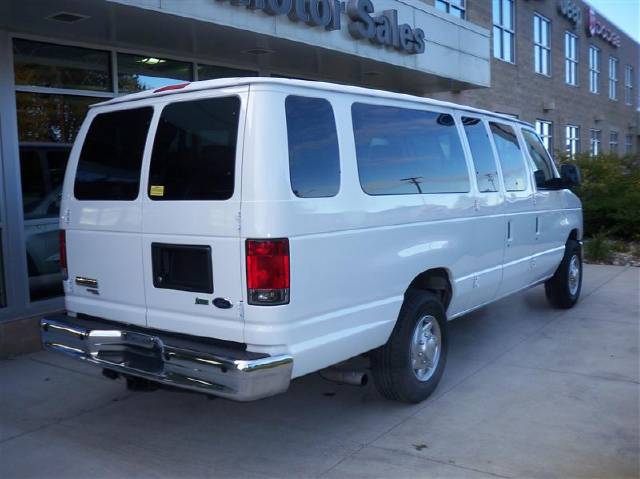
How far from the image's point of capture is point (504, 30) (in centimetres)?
1764

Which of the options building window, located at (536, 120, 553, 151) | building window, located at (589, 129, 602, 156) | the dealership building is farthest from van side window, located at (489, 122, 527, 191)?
building window, located at (589, 129, 602, 156)

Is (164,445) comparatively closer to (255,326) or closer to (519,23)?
(255,326)

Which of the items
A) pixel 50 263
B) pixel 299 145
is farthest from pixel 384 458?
pixel 50 263

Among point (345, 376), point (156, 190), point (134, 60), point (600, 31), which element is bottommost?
point (345, 376)

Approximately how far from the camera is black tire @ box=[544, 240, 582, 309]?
25.0 feet

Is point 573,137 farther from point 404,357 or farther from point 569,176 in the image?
point 404,357

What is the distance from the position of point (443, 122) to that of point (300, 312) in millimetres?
2328

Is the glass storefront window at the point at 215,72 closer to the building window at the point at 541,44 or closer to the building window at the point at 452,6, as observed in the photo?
the building window at the point at 452,6

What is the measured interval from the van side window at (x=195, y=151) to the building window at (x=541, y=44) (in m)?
17.6

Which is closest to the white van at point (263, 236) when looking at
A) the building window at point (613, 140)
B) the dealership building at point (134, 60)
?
the dealership building at point (134, 60)

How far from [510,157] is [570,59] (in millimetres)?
19013

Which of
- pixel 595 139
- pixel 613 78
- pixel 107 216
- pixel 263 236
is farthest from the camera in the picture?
pixel 613 78

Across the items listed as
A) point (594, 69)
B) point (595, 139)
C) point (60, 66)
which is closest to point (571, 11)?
→ point (594, 69)

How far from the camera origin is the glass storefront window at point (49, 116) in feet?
21.7
